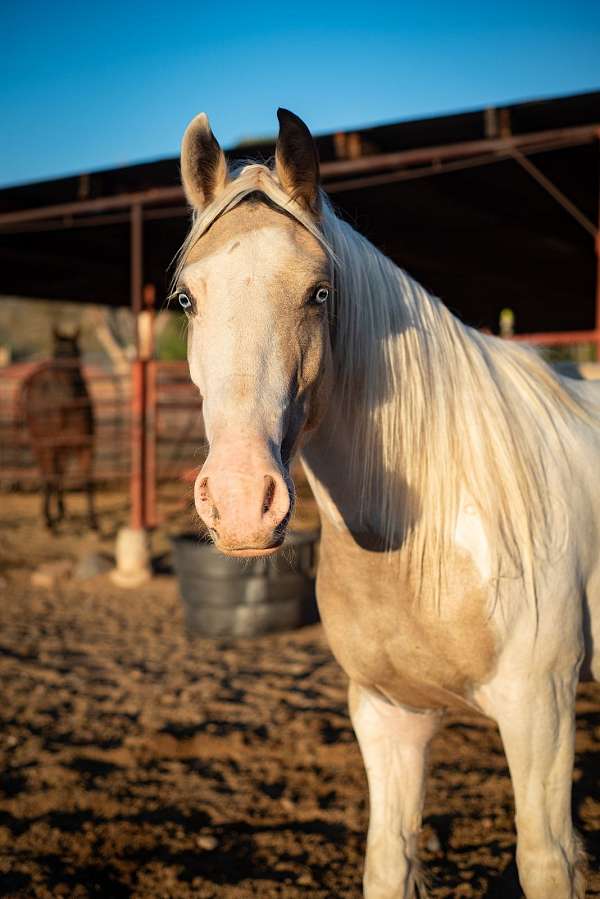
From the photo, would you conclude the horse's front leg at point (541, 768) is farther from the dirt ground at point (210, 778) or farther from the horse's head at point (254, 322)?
the horse's head at point (254, 322)

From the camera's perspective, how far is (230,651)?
14.3ft

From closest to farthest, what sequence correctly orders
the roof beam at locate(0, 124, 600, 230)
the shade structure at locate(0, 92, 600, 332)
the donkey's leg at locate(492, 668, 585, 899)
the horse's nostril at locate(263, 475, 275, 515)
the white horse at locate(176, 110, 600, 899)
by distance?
1. the horse's nostril at locate(263, 475, 275, 515)
2. the white horse at locate(176, 110, 600, 899)
3. the donkey's leg at locate(492, 668, 585, 899)
4. the roof beam at locate(0, 124, 600, 230)
5. the shade structure at locate(0, 92, 600, 332)

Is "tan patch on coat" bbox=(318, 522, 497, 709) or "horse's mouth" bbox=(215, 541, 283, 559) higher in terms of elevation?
"horse's mouth" bbox=(215, 541, 283, 559)

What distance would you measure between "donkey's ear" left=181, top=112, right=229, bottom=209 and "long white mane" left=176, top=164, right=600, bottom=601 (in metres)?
0.06

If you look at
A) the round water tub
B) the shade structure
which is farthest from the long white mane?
the round water tub

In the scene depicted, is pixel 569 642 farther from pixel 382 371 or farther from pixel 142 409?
pixel 142 409

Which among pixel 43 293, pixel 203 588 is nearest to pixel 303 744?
pixel 203 588

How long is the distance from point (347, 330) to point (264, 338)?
31 cm

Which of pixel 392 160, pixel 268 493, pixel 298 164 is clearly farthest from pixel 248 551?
pixel 392 160

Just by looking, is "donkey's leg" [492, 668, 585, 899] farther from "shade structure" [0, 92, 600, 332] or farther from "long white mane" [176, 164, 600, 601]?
"shade structure" [0, 92, 600, 332]

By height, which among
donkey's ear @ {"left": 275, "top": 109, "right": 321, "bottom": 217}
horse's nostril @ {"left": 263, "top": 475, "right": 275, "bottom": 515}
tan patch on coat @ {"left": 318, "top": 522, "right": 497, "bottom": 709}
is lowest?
tan patch on coat @ {"left": 318, "top": 522, "right": 497, "bottom": 709}

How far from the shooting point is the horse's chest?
62.0 inches

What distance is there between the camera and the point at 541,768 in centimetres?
154

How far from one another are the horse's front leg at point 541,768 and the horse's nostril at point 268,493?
0.73 m
